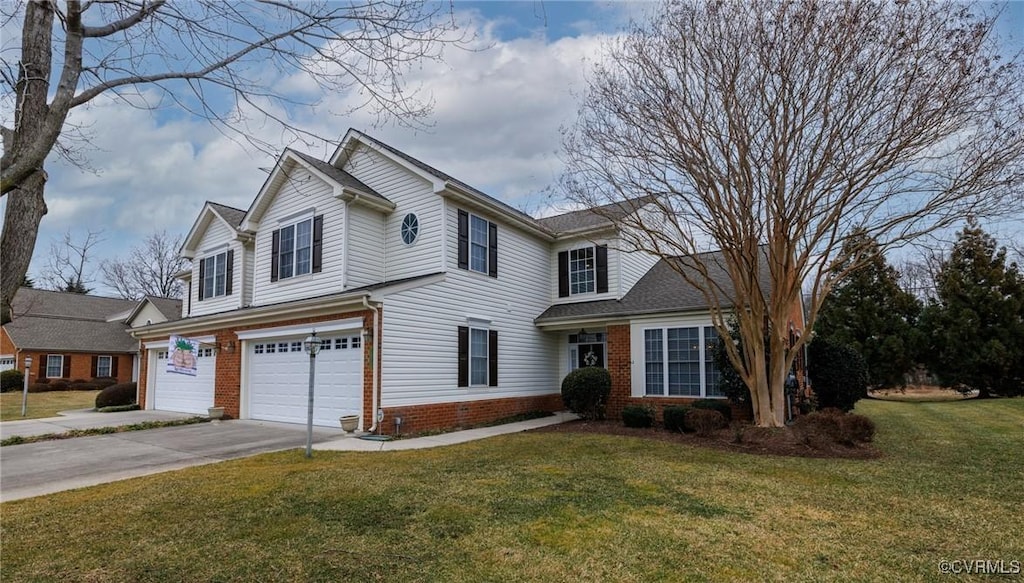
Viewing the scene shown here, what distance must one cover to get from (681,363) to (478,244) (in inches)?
241

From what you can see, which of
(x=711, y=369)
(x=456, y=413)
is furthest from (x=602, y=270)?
(x=456, y=413)

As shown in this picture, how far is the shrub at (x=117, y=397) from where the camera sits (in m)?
19.5

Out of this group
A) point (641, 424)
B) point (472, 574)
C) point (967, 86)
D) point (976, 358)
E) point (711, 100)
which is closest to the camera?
point (472, 574)

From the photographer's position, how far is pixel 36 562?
4387 mm

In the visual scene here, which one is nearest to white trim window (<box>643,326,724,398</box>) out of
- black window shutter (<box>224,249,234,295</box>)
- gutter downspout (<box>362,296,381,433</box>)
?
gutter downspout (<box>362,296,381,433</box>)

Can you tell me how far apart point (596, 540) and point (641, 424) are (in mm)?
8498

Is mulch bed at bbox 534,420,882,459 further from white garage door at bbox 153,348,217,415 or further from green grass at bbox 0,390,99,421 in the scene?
green grass at bbox 0,390,99,421

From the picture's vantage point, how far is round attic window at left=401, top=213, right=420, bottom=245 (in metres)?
14.2

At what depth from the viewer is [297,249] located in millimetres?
15055

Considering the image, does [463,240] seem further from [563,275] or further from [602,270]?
[602,270]

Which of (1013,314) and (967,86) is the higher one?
(967,86)

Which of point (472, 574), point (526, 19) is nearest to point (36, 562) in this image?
point (472, 574)

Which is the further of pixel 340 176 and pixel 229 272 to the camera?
pixel 229 272

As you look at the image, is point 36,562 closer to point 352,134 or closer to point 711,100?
point 711,100
